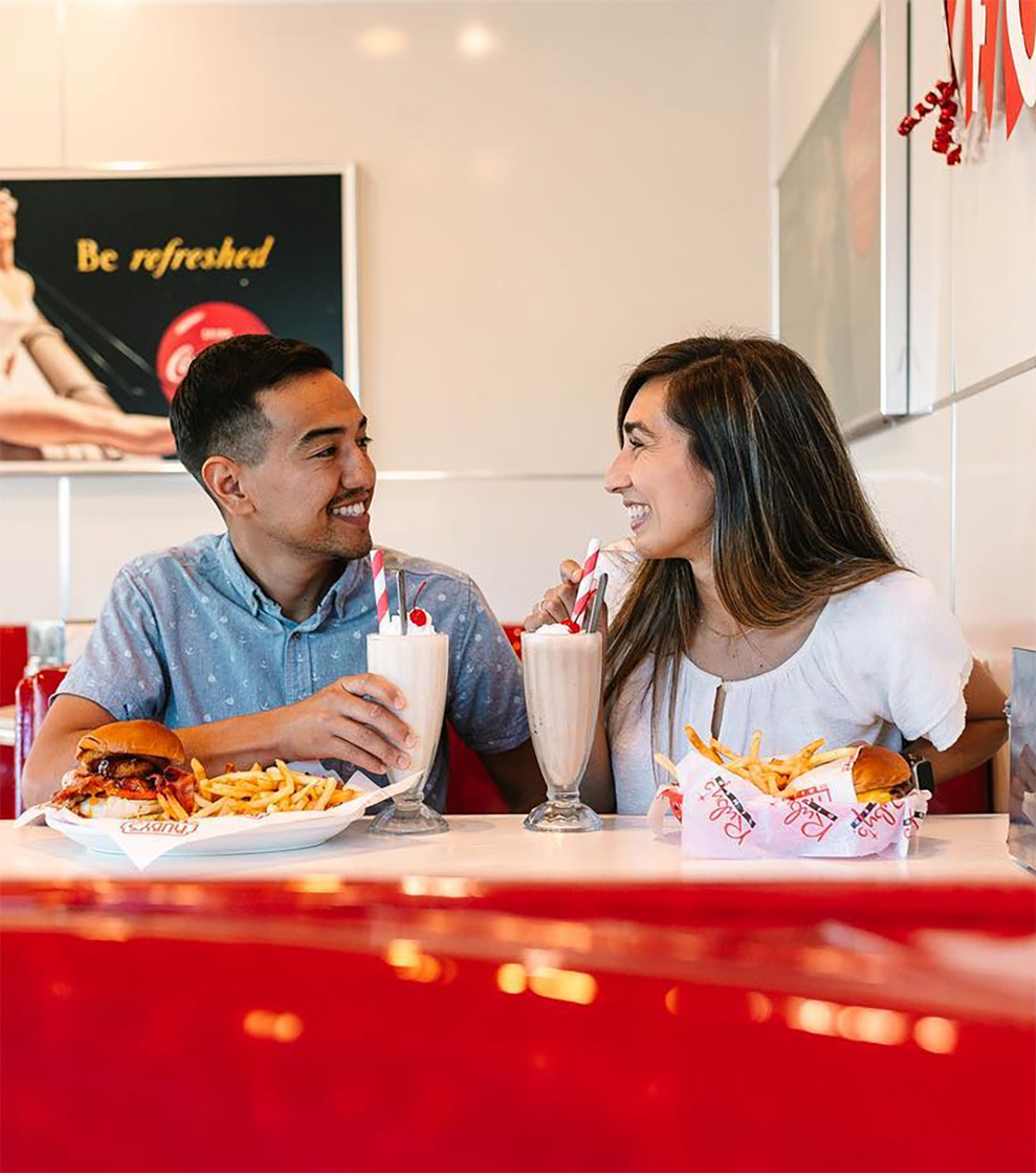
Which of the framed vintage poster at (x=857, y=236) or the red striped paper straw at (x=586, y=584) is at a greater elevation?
the framed vintage poster at (x=857, y=236)

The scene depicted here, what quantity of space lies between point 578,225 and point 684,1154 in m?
3.42

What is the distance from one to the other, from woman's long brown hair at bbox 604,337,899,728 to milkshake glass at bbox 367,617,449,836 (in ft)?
1.53

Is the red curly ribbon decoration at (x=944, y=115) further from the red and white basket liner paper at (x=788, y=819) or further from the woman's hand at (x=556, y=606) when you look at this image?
the red and white basket liner paper at (x=788, y=819)

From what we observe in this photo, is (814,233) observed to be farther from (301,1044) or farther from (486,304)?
(301,1044)

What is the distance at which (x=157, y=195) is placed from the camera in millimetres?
3953

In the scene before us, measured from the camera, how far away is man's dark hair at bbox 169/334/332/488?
2.06m

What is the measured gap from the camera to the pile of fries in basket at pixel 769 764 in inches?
48.8

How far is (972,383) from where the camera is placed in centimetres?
206

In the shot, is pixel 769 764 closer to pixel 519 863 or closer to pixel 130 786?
pixel 519 863

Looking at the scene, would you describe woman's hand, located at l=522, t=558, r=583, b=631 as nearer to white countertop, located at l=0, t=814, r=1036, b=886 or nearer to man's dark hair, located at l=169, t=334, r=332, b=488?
white countertop, located at l=0, t=814, r=1036, b=886

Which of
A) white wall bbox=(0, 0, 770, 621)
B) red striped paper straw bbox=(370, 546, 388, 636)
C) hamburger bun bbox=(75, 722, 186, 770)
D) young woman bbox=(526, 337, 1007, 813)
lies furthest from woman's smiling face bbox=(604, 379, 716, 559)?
white wall bbox=(0, 0, 770, 621)

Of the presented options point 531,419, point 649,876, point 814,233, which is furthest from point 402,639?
point 531,419

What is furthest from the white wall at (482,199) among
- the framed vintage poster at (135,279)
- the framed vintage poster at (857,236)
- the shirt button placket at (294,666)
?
the shirt button placket at (294,666)

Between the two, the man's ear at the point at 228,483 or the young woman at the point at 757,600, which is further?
the man's ear at the point at 228,483
